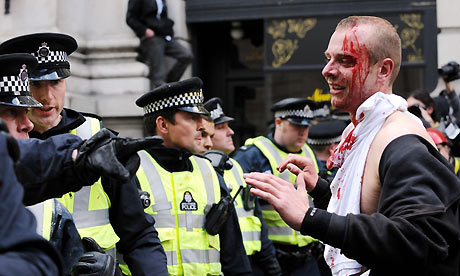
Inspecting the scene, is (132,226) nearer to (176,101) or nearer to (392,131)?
(176,101)

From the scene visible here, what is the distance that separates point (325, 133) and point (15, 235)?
6.41 meters

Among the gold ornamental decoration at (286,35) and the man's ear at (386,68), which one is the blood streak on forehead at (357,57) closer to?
the man's ear at (386,68)

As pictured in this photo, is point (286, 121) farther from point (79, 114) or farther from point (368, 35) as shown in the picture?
point (368, 35)

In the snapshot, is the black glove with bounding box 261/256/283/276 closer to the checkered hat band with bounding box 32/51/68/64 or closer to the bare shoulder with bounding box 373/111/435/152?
the checkered hat band with bounding box 32/51/68/64

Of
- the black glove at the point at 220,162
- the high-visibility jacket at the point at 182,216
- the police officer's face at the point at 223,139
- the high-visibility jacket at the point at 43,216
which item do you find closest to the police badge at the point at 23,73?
the high-visibility jacket at the point at 43,216

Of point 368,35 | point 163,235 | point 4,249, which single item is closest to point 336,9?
point 163,235

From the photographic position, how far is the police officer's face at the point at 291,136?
7473 mm

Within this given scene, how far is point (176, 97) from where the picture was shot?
4949 millimetres

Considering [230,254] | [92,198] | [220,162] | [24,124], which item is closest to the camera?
[24,124]

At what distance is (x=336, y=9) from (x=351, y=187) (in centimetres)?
723

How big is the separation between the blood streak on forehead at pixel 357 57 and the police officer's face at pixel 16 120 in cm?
130

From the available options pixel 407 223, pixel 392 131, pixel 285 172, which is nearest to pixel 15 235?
pixel 407 223

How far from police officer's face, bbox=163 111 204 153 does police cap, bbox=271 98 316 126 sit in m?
2.78

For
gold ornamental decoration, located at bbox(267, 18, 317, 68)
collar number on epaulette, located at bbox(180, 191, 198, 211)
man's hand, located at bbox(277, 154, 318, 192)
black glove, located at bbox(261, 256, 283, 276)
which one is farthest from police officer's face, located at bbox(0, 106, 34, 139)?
gold ornamental decoration, located at bbox(267, 18, 317, 68)
